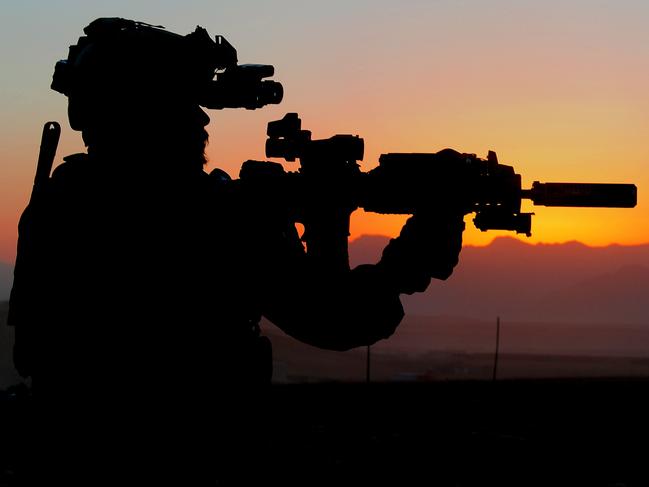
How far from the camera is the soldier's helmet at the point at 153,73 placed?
4.56 meters

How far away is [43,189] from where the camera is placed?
4.68 m

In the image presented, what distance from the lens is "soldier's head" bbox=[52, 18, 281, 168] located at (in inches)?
178

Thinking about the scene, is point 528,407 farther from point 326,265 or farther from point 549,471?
point 326,265

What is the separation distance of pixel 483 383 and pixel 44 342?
27171 mm

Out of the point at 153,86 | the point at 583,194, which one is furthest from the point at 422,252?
the point at 583,194

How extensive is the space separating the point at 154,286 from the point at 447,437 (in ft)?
52.1

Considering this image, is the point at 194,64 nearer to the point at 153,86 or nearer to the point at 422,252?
the point at 153,86

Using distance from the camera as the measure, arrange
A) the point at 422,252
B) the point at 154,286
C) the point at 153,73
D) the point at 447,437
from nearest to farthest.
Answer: the point at 154,286, the point at 153,73, the point at 422,252, the point at 447,437

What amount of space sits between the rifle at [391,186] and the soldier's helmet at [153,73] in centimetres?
32

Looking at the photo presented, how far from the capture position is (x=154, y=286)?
4414 millimetres

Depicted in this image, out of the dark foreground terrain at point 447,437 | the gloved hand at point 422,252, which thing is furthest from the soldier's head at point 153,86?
the dark foreground terrain at point 447,437

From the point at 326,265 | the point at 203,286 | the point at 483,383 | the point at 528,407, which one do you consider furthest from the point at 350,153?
the point at 483,383

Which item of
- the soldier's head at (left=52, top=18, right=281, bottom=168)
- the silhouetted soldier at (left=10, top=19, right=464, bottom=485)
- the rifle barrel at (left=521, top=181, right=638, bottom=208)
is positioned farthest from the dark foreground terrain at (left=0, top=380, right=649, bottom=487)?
the soldier's head at (left=52, top=18, right=281, bottom=168)

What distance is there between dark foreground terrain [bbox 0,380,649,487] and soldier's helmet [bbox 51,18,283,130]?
8064 mm
